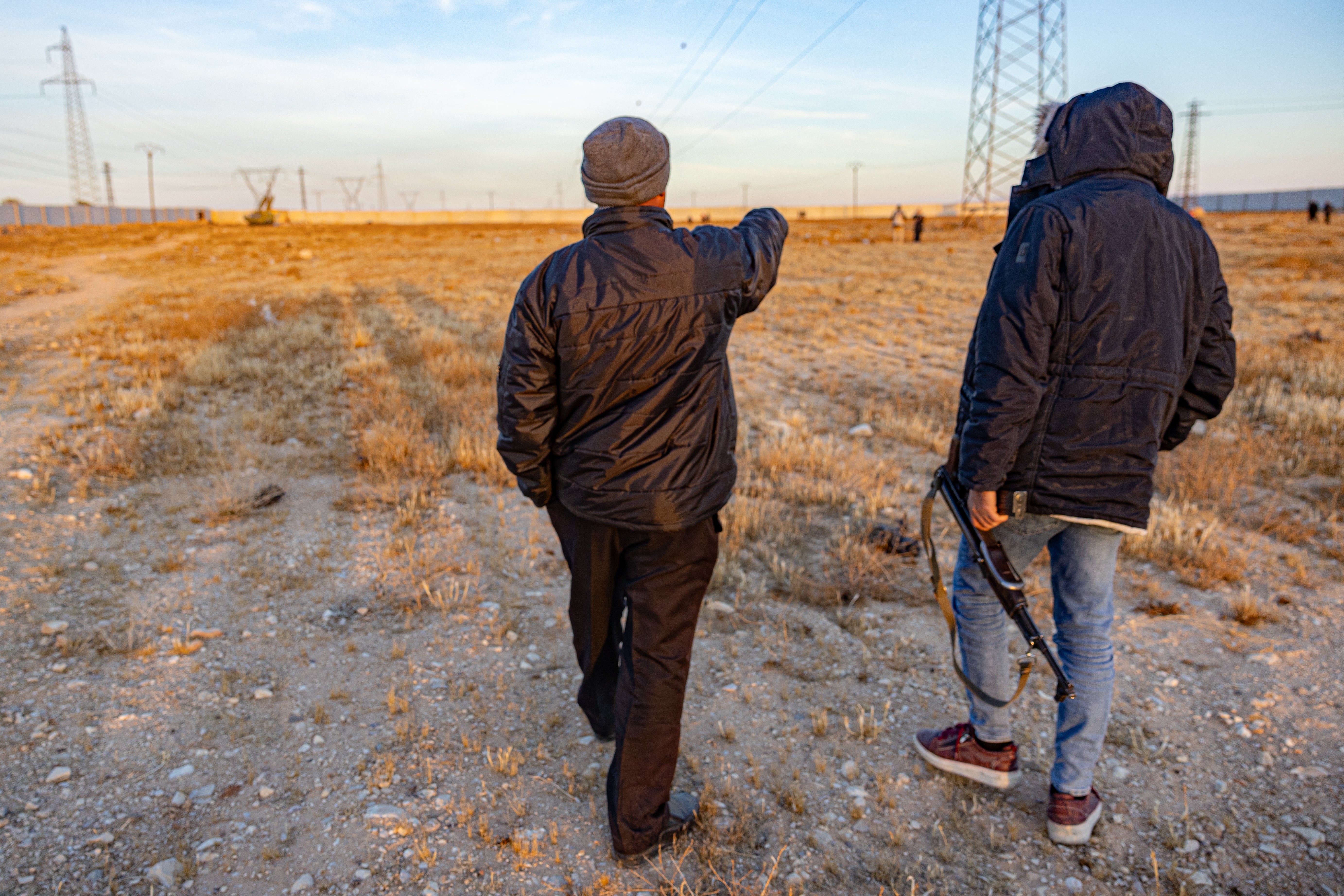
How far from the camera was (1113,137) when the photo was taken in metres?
2.08

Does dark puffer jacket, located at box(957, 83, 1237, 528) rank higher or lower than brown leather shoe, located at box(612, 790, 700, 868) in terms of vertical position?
higher

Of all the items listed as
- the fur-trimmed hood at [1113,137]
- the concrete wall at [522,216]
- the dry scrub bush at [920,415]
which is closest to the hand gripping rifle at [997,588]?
the fur-trimmed hood at [1113,137]

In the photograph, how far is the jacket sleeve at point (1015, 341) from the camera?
6.73 feet

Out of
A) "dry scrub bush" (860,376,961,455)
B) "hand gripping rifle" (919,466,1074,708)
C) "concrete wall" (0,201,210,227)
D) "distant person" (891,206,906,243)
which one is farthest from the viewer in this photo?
"concrete wall" (0,201,210,227)

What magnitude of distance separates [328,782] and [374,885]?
21.6 inches

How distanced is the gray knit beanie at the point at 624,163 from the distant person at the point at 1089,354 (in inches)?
37.3

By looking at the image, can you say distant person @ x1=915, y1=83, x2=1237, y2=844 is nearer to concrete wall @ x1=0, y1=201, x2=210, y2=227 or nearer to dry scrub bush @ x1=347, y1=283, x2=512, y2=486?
dry scrub bush @ x1=347, y1=283, x2=512, y2=486

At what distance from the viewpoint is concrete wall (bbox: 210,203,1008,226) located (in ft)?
257

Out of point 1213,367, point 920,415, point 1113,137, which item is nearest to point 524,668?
point 1213,367

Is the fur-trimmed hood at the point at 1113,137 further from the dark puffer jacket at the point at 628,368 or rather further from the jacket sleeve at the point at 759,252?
the dark puffer jacket at the point at 628,368

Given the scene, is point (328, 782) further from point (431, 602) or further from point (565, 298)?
point (565, 298)

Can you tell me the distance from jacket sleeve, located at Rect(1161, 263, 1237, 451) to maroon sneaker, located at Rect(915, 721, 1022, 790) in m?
1.18

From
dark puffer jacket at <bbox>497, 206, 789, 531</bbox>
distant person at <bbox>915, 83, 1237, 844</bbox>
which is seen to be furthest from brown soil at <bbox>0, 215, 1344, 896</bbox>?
dark puffer jacket at <bbox>497, 206, 789, 531</bbox>

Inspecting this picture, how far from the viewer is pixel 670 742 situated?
7.72 ft
